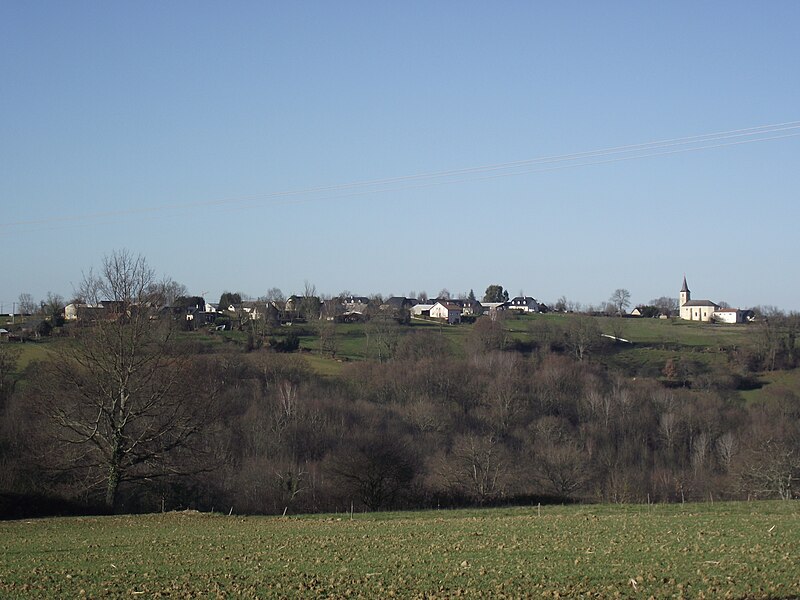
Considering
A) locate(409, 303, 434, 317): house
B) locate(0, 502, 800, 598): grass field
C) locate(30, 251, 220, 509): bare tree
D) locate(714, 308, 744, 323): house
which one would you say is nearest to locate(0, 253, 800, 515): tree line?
locate(30, 251, 220, 509): bare tree

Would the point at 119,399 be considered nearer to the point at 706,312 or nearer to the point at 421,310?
the point at 421,310

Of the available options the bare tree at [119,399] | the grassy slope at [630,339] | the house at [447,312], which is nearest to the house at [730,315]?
the grassy slope at [630,339]

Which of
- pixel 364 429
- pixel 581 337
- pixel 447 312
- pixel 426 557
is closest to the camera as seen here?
pixel 426 557

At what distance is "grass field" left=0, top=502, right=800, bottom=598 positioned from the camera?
14305 mm

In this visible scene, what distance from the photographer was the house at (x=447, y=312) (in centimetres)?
14712

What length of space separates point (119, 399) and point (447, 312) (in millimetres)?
124852

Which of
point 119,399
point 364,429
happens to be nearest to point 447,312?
point 364,429

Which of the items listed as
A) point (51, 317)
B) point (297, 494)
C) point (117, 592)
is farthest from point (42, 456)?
point (51, 317)

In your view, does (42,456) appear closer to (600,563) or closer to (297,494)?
(297,494)

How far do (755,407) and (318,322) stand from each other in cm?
5760

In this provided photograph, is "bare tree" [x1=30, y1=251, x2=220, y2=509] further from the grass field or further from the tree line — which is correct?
the grass field

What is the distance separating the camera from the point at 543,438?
260ft

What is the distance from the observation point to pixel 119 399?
120 ft

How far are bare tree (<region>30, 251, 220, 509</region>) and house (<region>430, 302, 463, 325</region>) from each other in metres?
103
